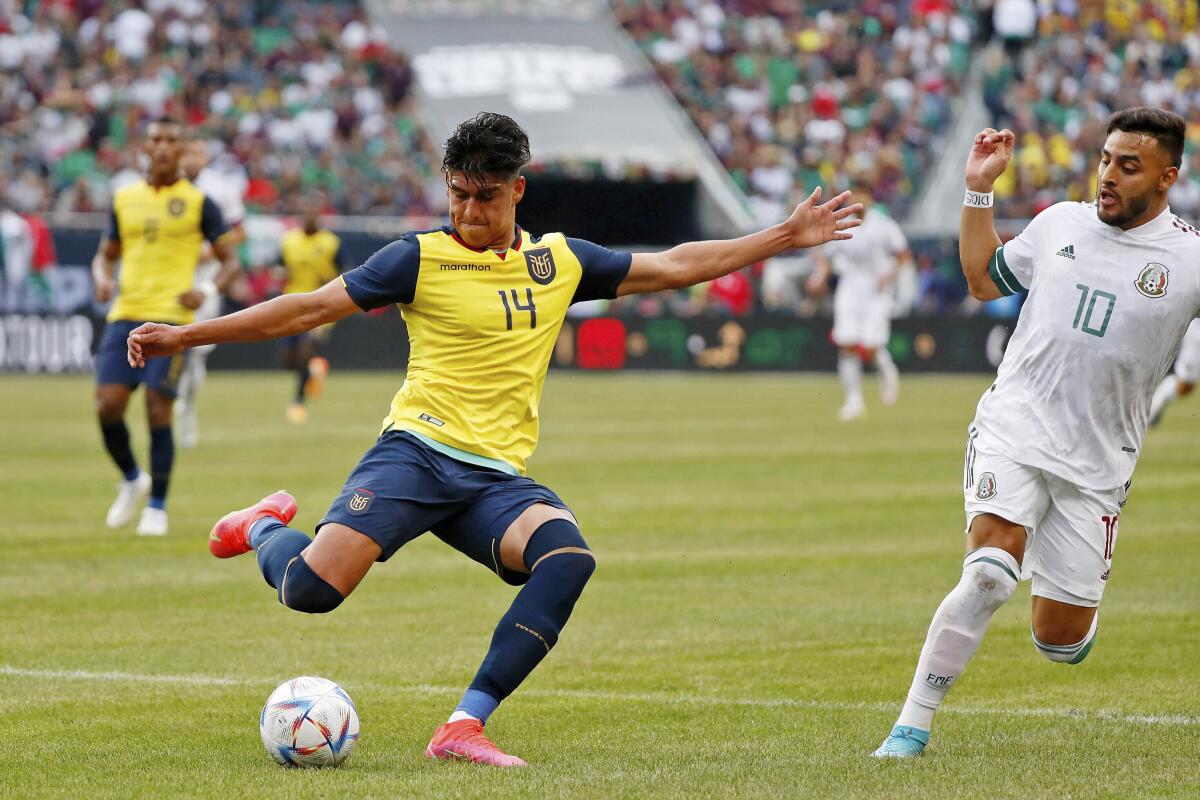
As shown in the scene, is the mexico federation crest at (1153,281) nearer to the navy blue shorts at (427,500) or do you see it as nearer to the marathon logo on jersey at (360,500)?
the navy blue shorts at (427,500)

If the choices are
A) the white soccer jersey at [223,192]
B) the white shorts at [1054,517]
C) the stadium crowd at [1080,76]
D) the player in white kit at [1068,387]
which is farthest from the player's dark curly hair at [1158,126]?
the stadium crowd at [1080,76]

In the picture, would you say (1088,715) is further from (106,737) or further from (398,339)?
(398,339)

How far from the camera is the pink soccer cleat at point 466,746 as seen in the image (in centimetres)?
600

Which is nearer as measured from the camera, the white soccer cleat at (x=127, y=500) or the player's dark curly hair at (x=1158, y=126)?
the player's dark curly hair at (x=1158, y=126)

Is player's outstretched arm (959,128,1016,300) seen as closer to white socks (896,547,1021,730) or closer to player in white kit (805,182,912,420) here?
white socks (896,547,1021,730)

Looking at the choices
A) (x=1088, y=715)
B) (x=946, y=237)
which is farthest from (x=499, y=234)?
Answer: (x=946, y=237)

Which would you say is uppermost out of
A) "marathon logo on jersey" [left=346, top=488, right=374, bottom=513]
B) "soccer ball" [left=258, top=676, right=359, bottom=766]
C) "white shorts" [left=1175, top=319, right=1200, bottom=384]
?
"marathon logo on jersey" [left=346, top=488, right=374, bottom=513]

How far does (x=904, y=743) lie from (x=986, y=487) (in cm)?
92

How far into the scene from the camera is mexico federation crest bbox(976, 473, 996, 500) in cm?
627

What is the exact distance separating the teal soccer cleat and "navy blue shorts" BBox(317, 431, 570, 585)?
137cm

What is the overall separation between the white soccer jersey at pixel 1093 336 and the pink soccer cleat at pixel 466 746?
2035 millimetres

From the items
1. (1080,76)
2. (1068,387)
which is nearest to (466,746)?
(1068,387)

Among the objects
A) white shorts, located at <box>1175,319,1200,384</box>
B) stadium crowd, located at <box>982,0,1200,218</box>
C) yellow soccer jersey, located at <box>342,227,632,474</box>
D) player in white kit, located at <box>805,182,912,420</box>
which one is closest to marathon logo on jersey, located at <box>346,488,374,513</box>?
yellow soccer jersey, located at <box>342,227,632,474</box>

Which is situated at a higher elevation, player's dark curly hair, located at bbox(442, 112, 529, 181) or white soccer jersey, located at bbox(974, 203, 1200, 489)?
player's dark curly hair, located at bbox(442, 112, 529, 181)
